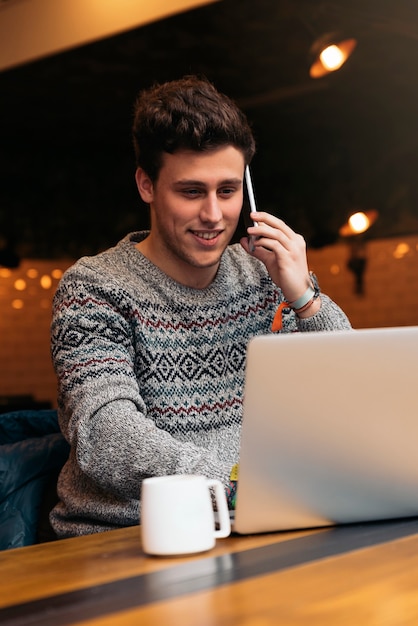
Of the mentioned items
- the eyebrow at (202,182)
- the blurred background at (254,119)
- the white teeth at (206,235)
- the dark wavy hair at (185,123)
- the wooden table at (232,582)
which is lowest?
the wooden table at (232,582)

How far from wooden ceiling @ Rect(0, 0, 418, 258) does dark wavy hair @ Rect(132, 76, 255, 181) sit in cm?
160

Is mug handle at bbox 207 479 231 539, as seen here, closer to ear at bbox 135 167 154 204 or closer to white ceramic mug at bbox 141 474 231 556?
white ceramic mug at bbox 141 474 231 556

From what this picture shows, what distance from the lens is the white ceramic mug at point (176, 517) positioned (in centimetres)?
117

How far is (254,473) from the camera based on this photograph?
47.8 inches

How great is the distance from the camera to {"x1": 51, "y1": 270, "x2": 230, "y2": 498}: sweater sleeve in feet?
5.10

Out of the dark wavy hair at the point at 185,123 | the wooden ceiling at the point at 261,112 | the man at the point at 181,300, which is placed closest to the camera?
the man at the point at 181,300

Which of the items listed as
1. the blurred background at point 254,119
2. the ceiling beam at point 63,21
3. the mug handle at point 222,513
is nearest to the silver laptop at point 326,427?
the mug handle at point 222,513

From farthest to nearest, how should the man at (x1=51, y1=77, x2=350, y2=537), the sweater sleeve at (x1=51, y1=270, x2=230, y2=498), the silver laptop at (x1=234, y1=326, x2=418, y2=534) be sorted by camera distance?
1. the man at (x1=51, y1=77, x2=350, y2=537)
2. the sweater sleeve at (x1=51, y1=270, x2=230, y2=498)
3. the silver laptop at (x1=234, y1=326, x2=418, y2=534)

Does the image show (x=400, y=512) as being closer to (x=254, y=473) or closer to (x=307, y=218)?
(x=254, y=473)

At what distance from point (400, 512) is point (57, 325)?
0.86 metres

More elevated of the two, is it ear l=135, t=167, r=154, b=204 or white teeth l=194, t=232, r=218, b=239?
ear l=135, t=167, r=154, b=204

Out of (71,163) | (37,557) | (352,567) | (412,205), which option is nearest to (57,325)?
(37,557)

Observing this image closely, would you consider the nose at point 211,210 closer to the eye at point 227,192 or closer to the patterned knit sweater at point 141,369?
the eye at point 227,192

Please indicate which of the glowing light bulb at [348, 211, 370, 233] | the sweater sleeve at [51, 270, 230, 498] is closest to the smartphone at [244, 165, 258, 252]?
the sweater sleeve at [51, 270, 230, 498]
